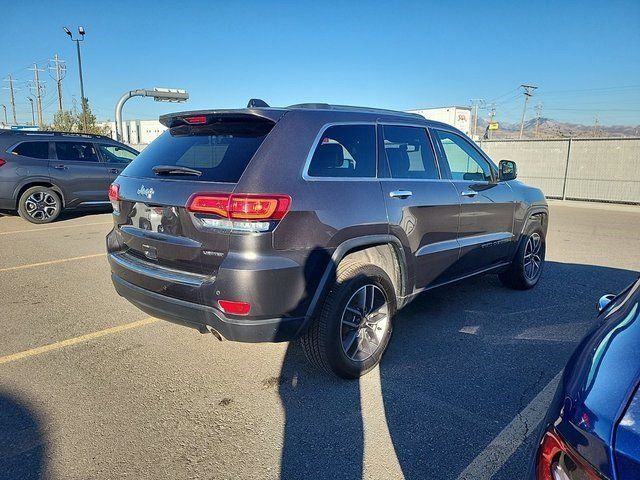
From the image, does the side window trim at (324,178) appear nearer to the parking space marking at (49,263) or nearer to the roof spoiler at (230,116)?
the roof spoiler at (230,116)

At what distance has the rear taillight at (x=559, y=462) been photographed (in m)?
1.12

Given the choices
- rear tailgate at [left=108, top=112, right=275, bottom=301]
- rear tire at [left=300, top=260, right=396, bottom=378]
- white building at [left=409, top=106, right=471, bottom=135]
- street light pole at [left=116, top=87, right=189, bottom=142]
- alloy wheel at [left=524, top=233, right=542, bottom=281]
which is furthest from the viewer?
white building at [left=409, top=106, right=471, bottom=135]

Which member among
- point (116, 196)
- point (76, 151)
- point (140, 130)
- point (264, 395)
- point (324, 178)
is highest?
point (140, 130)

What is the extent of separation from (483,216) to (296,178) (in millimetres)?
2440

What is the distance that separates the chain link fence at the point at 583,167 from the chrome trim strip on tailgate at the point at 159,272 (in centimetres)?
1692

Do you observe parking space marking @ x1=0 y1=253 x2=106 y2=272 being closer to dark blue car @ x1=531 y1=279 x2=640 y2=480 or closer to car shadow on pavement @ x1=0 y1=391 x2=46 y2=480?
car shadow on pavement @ x1=0 y1=391 x2=46 y2=480

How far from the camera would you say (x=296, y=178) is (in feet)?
9.35

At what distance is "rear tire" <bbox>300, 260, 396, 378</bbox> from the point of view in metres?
3.05

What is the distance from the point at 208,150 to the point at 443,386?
2340mm

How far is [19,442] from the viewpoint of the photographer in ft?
8.41

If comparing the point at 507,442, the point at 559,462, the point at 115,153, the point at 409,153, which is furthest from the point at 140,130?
the point at 559,462

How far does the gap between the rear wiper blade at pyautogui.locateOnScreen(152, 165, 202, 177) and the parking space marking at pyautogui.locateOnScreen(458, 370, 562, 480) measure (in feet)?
7.72

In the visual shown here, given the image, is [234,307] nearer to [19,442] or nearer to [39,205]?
[19,442]

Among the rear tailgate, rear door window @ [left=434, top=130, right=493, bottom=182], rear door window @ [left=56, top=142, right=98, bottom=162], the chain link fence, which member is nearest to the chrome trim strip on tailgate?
the rear tailgate
